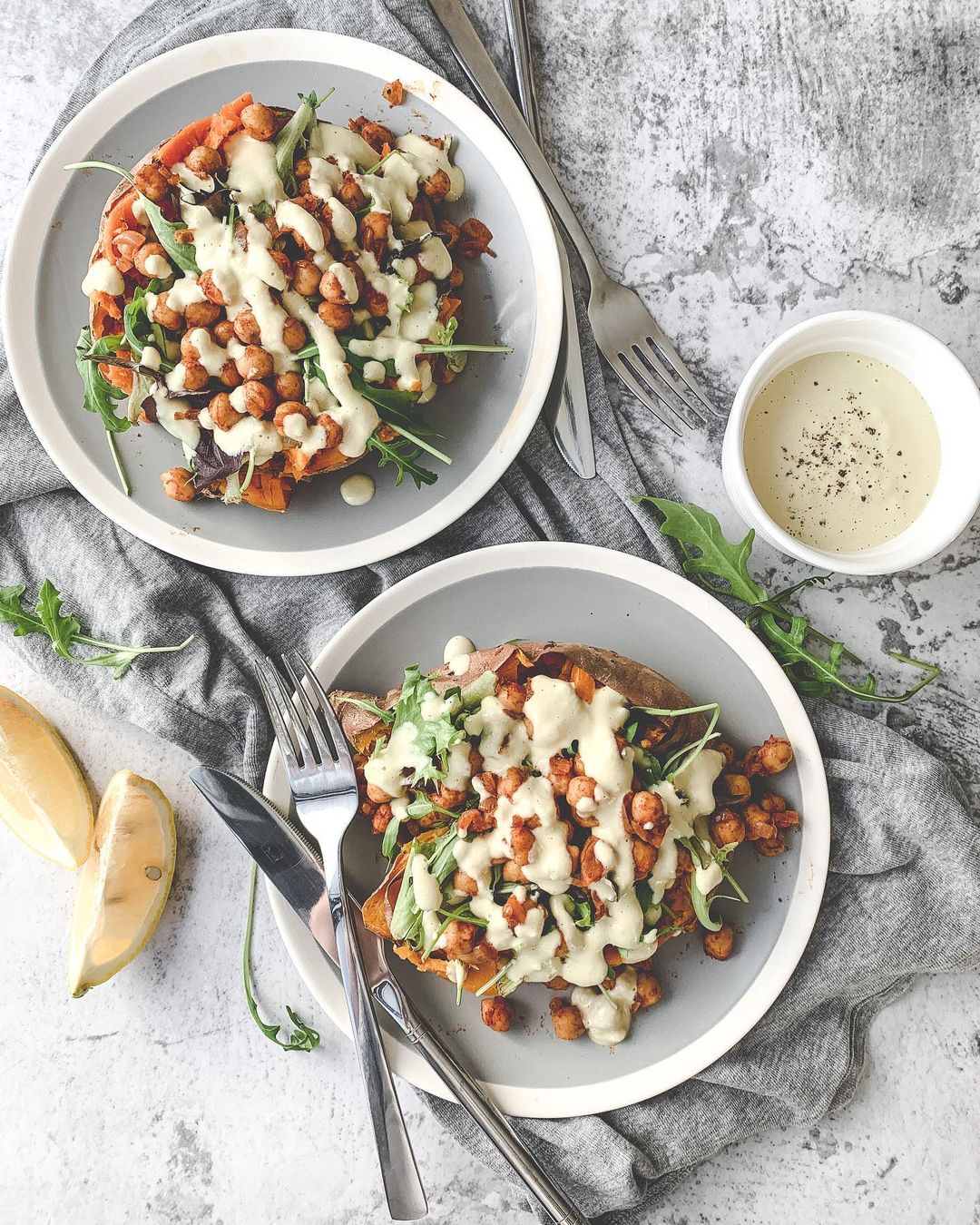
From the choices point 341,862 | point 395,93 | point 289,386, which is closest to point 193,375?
point 289,386

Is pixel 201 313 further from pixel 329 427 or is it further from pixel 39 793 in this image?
pixel 39 793

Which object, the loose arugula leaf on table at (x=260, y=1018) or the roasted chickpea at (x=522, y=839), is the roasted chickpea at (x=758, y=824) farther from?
the loose arugula leaf on table at (x=260, y=1018)

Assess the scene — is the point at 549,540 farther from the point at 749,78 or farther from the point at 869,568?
the point at 749,78

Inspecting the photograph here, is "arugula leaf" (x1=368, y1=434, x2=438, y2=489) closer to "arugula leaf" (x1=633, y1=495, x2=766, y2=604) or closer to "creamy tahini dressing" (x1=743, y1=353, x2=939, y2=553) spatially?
"arugula leaf" (x1=633, y1=495, x2=766, y2=604)

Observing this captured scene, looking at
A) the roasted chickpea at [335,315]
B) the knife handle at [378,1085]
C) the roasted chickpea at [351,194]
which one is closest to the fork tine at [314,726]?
the knife handle at [378,1085]

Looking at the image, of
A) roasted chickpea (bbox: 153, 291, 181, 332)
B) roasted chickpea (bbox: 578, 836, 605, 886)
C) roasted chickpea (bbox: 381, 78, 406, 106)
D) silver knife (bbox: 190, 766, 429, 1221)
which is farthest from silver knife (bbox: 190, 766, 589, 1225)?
roasted chickpea (bbox: 381, 78, 406, 106)

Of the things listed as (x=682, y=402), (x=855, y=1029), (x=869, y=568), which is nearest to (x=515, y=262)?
(x=682, y=402)
